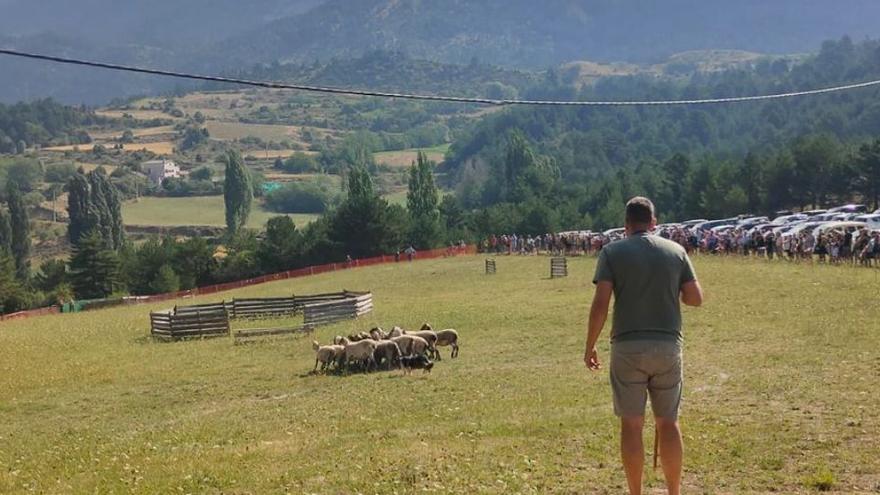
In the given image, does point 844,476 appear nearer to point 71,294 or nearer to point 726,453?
point 726,453

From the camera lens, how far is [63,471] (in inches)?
576

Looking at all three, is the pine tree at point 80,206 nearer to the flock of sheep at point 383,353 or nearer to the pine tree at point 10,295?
the pine tree at point 10,295

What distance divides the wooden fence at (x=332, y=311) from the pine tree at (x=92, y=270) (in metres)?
71.7

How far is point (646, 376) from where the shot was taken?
376 inches

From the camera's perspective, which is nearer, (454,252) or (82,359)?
(82,359)

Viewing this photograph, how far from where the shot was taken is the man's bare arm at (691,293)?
9.67 meters

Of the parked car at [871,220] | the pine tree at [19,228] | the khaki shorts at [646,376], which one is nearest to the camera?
the khaki shorts at [646,376]

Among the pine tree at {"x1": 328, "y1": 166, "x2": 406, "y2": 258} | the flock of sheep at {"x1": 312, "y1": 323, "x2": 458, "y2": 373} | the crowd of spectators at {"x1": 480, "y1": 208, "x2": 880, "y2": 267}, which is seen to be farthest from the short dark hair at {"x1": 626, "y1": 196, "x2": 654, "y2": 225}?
the pine tree at {"x1": 328, "y1": 166, "x2": 406, "y2": 258}

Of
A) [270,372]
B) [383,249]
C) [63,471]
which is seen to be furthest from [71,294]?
[63,471]

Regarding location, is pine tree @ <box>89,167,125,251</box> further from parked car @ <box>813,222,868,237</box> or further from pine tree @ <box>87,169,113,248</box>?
parked car @ <box>813,222,868,237</box>

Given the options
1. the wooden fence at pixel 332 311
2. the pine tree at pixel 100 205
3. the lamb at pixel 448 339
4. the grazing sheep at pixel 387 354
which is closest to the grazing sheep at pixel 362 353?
the grazing sheep at pixel 387 354

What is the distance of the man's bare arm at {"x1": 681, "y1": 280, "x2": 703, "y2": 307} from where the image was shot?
9.67m

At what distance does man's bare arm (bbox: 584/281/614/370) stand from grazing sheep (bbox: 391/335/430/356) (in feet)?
46.8

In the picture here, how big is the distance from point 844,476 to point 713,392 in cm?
592
